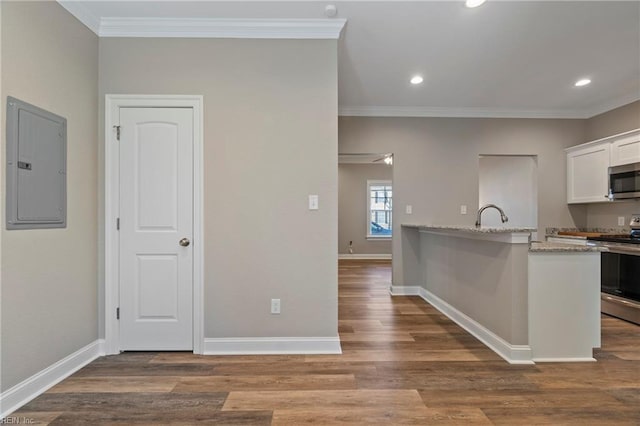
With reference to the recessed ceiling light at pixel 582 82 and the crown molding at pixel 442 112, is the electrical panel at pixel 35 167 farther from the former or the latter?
the recessed ceiling light at pixel 582 82

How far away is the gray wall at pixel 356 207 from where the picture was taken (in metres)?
7.97

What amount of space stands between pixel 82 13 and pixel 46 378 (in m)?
2.60

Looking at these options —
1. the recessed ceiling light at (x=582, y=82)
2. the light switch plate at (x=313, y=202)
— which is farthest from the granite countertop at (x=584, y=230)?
the light switch plate at (x=313, y=202)

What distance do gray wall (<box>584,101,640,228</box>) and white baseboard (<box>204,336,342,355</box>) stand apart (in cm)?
439

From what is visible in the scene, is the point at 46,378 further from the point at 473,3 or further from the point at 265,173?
the point at 473,3

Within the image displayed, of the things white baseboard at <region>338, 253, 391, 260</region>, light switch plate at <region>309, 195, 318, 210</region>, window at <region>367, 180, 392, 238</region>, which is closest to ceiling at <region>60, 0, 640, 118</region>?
light switch plate at <region>309, 195, 318, 210</region>

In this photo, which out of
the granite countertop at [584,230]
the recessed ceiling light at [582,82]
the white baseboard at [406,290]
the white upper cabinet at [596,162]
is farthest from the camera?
the white baseboard at [406,290]

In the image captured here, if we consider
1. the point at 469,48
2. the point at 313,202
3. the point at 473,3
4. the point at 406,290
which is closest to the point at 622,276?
the point at 406,290

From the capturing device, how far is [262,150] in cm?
248

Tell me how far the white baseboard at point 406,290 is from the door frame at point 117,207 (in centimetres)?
286

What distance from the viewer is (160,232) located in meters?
2.46

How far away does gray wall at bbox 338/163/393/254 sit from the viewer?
7973 mm

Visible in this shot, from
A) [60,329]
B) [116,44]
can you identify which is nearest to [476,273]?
[60,329]

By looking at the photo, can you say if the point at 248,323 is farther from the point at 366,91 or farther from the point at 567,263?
the point at 366,91
